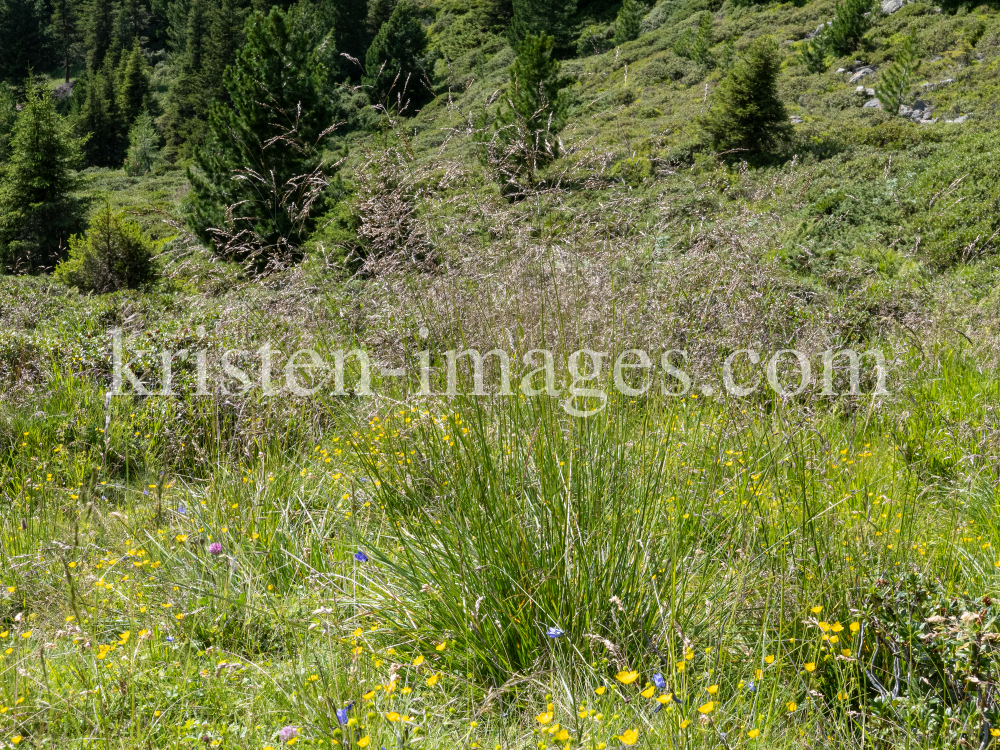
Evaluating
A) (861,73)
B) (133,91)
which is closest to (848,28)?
(861,73)

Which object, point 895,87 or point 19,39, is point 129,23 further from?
point 895,87

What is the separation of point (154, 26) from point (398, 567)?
247 feet

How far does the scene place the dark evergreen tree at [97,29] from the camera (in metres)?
54.8

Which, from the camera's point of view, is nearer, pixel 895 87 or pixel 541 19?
pixel 895 87

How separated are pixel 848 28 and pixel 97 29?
6107 centimetres

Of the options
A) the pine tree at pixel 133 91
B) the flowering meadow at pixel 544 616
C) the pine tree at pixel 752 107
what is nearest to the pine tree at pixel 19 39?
the pine tree at pixel 133 91

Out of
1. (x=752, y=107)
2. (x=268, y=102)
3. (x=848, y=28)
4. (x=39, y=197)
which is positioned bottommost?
(x=39, y=197)

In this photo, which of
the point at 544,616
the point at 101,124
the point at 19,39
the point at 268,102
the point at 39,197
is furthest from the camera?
the point at 19,39

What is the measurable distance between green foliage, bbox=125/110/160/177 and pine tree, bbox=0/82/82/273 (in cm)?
2304

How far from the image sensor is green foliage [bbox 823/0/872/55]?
63.4 ft

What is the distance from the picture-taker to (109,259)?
1053 centimetres

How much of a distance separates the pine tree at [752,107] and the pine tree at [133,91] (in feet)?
139

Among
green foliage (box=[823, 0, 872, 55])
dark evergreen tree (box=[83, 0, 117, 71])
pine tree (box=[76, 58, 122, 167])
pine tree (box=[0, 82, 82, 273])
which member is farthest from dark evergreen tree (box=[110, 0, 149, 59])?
green foliage (box=[823, 0, 872, 55])

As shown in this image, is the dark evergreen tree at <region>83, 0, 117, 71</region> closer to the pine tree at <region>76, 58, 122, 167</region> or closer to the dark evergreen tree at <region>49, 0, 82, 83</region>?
the dark evergreen tree at <region>49, 0, 82, 83</region>
